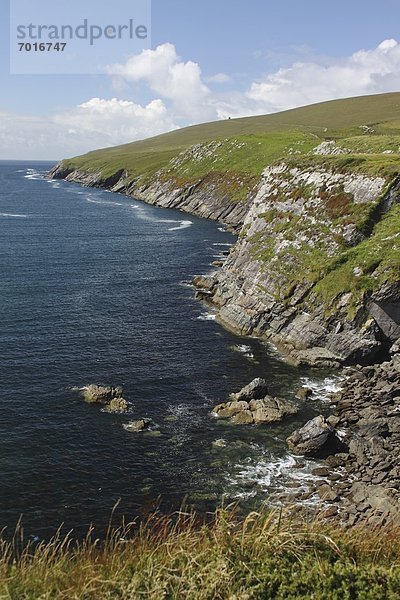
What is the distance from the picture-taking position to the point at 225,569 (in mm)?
15469

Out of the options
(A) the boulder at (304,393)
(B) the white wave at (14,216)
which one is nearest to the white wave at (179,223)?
(B) the white wave at (14,216)

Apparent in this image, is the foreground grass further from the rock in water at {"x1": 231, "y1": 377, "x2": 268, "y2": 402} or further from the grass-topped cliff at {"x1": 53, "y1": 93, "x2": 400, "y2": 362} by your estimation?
the grass-topped cliff at {"x1": 53, "y1": 93, "x2": 400, "y2": 362}

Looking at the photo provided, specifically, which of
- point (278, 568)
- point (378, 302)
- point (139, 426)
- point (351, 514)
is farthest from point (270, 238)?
point (278, 568)

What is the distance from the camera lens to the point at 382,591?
15398 mm

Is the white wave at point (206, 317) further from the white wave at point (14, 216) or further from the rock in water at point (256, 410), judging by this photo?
the white wave at point (14, 216)

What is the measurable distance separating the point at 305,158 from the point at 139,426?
2987 inches

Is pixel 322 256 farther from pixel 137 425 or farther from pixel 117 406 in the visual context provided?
pixel 137 425

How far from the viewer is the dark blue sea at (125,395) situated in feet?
133

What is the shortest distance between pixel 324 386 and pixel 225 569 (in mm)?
46573

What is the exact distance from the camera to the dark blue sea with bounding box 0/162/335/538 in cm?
4044

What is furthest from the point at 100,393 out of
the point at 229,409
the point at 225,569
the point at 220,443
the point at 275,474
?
the point at 225,569

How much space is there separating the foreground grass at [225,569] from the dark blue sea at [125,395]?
4941 millimetres

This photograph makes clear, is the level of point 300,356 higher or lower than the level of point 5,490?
higher

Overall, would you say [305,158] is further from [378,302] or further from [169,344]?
[169,344]
